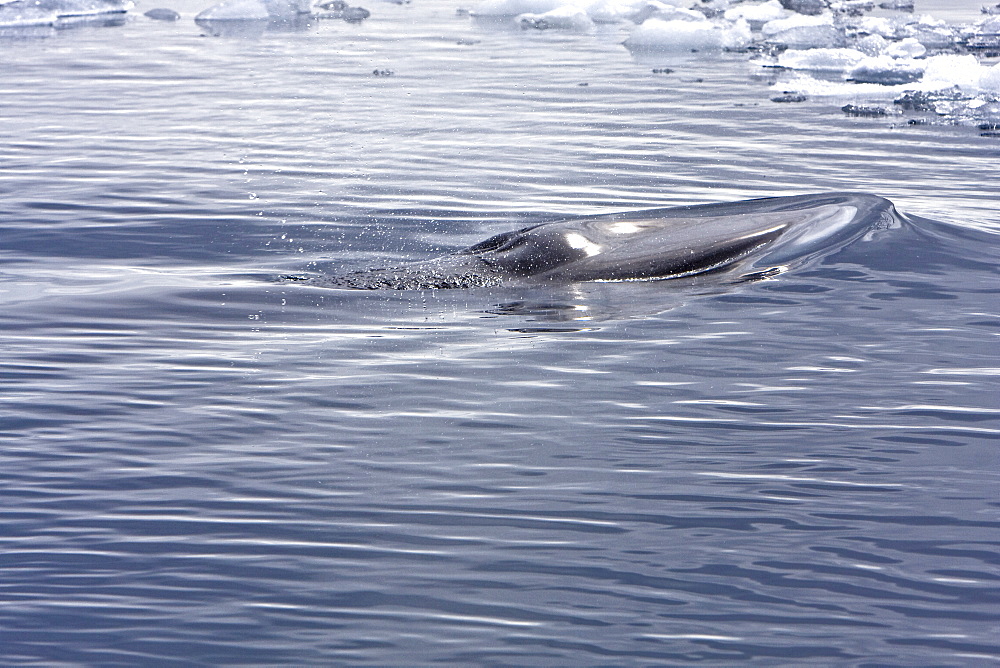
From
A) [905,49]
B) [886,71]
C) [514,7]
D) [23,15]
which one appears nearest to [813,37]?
[905,49]

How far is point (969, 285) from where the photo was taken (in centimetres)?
888

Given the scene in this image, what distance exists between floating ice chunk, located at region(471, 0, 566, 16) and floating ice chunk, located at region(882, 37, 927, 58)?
382 inches

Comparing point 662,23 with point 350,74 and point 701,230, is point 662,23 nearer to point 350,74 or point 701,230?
point 350,74

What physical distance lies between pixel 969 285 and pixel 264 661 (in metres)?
6.49

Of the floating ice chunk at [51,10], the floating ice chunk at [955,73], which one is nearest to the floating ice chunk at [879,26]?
the floating ice chunk at [955,73]

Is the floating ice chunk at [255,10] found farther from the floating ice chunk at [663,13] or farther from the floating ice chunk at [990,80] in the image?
the floating ice chunk at [990,80]

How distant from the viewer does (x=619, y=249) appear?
29.9 feet

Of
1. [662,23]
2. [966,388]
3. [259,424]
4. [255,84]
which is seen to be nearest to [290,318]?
[259,424]

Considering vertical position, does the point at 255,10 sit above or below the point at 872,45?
above

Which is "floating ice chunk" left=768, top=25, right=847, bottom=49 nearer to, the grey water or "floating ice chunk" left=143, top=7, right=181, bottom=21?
the grey water

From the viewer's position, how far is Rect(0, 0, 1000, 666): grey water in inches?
180

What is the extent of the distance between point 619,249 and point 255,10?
22877 mm

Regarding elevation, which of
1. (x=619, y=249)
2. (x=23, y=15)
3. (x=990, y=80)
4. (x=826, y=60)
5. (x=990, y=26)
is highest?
(x=23, y=15)

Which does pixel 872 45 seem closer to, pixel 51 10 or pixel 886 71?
pixel 886 71
